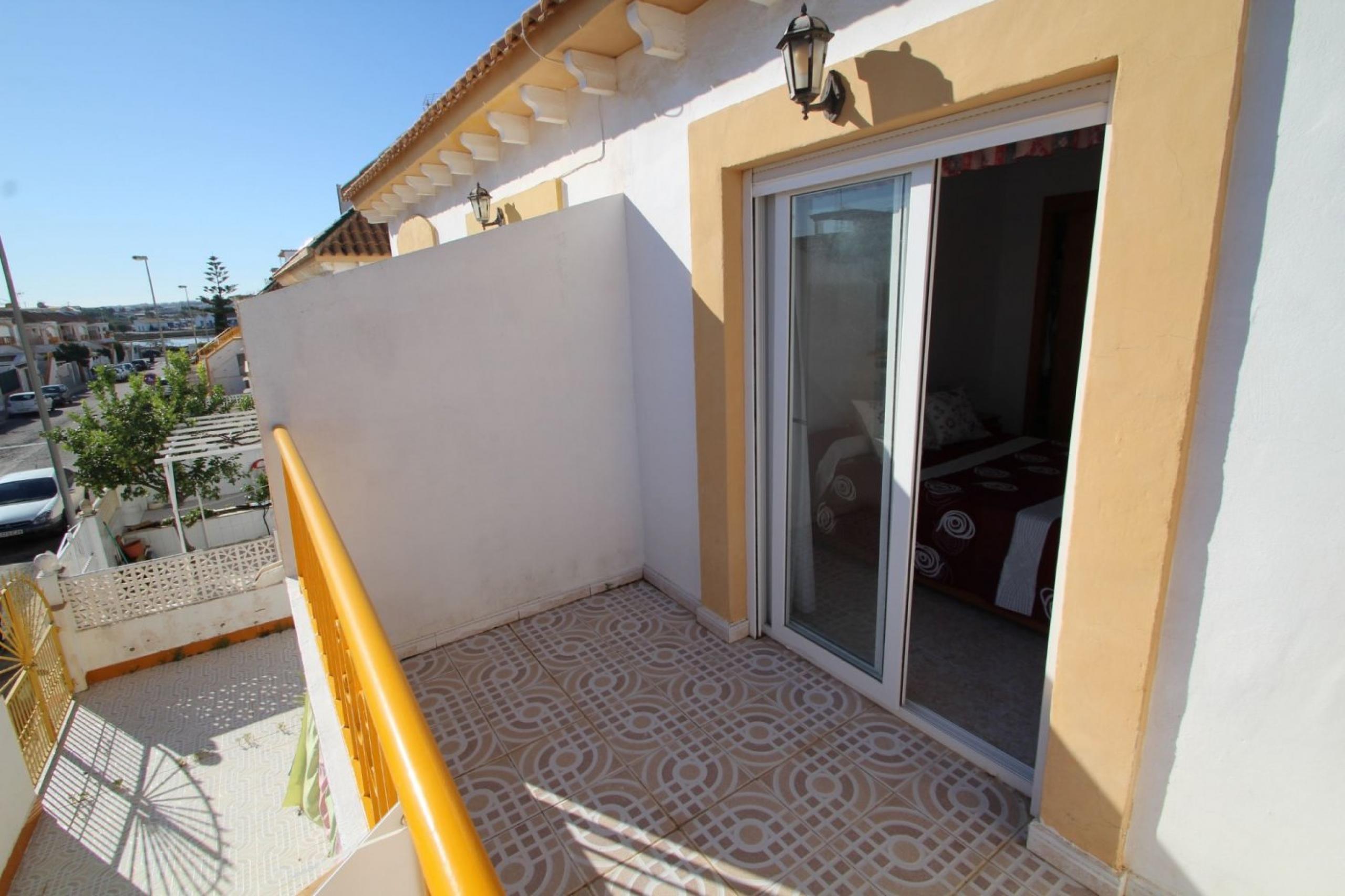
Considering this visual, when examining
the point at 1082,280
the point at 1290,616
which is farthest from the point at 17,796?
the point at 1082,280

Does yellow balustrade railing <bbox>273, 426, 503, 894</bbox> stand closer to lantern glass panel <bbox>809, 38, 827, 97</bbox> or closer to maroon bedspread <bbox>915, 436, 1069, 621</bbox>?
lantern glass panel <bbox>809, 38, 827, 97</bbox>

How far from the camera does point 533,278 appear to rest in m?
4.25

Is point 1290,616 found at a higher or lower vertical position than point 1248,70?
lower

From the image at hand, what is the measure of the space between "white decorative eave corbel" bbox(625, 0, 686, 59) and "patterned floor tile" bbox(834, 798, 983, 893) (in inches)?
161

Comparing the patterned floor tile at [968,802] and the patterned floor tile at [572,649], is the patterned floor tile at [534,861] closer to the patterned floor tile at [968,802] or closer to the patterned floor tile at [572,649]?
the patterned floor tile at [572,649]

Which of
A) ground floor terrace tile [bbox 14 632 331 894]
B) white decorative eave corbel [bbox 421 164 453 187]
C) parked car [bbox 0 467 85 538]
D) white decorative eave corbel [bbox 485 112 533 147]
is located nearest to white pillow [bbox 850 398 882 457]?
white decorative eave corbel [bbox 485 112 533 147]

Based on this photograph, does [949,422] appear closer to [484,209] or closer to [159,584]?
[484,209]

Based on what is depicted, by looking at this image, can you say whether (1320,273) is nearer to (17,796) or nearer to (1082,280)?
(1082,280)

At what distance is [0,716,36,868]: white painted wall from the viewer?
14.7ft

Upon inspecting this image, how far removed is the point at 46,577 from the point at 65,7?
5.56 meters

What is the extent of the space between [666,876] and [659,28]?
166 inches

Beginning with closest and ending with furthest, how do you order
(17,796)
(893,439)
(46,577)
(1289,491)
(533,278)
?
(1289,491) → (893,439) → (533,278) → (17,796) → (46,577)

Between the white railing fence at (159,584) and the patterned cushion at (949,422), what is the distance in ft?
24.3

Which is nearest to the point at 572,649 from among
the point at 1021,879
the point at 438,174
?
the point at 1021,879
